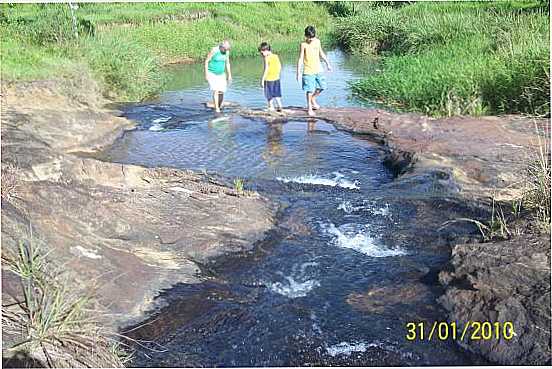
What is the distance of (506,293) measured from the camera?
167 inches

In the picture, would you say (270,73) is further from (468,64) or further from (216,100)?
(468,64)

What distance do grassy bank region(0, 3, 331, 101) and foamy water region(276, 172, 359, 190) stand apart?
5.37m

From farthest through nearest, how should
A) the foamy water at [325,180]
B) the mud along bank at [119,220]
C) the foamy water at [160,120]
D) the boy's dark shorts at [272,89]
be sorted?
the foamy water at [160,120], the boy's dark shorts at [272,89], the foamy water at [325,180], the mud along bank at [119,220]

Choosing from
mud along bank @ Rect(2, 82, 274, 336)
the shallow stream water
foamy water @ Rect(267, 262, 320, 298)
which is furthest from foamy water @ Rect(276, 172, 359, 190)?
foamy water @ Rect(267, 262, 320, 298)

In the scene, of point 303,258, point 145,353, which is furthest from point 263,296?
point 145,353

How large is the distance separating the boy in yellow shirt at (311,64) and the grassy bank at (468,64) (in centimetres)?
205

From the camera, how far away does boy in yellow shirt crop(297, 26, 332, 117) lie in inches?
397

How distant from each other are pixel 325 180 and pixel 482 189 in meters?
2.06

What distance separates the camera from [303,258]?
541cm

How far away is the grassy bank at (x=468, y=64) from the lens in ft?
33.1

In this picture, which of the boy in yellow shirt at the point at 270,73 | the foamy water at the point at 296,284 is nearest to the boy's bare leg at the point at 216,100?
the boy in yellow shirt at the point at 270,73

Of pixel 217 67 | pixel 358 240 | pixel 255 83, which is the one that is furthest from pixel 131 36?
pixel 358 240

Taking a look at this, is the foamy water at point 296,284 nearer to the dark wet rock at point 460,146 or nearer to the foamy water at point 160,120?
the dark wet rock at point 460,146

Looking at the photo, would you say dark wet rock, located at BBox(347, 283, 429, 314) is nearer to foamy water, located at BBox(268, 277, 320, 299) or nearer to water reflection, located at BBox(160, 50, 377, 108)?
foamy water, located at BBox(268, 277, 320, 299)
